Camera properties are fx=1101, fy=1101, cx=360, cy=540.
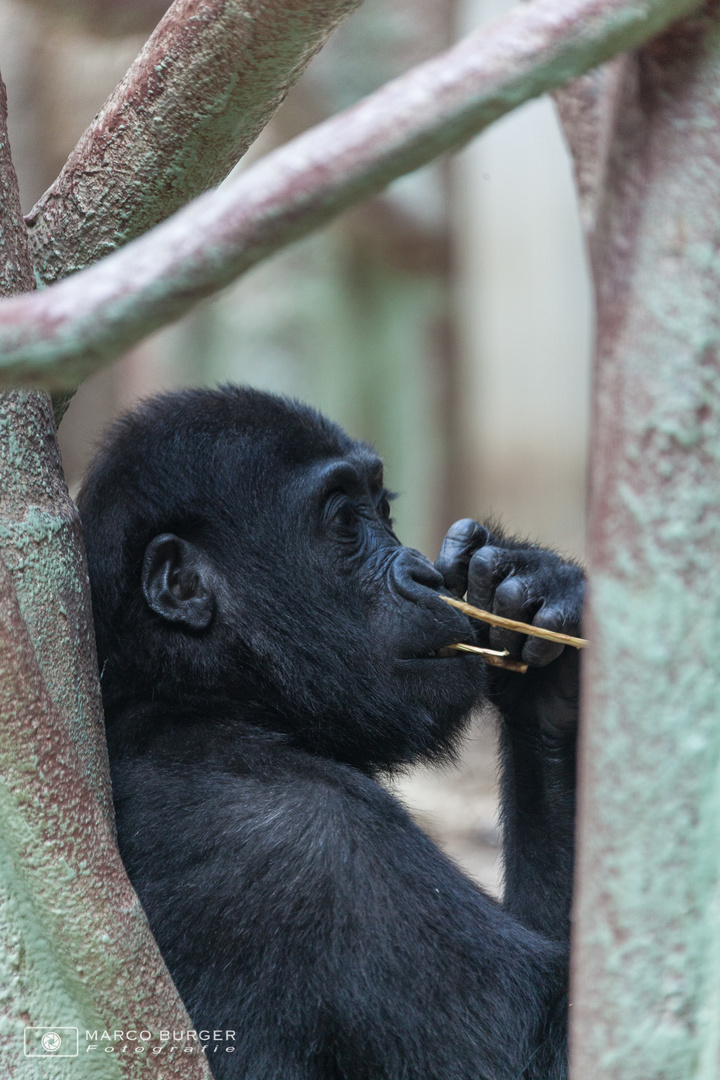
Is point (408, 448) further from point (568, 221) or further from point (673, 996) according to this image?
point (673, 996)

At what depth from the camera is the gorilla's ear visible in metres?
2.32

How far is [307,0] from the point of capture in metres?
1.94

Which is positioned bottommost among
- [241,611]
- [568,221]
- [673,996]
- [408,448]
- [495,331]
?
[673,996]

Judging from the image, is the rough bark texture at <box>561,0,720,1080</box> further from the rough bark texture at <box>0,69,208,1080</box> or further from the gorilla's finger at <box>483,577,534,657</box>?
the gorilla's finger at <box>483,577,534,657</box>

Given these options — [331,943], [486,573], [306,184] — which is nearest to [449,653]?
[486,573]

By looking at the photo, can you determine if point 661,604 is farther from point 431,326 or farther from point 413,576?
point 431,326

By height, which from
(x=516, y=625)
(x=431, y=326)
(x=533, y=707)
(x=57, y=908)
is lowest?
(x=57, y=908)

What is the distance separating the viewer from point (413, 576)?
100 inches

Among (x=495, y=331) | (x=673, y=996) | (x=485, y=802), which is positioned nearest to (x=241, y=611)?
(x=673, y=996)

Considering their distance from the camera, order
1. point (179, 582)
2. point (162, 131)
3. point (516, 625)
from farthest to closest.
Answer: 1. point (516, 625)
2. point (179, 582)
3. point (162, 131)

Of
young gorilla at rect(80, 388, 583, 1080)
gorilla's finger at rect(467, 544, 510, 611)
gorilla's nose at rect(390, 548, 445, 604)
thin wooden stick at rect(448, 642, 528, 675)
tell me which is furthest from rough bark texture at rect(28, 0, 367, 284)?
thin wooden stick at rect(448, 642, 528, 675)

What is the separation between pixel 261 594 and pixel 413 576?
0.37 meters

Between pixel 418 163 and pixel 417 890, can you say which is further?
pixel 417 890

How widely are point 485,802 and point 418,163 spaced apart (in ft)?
19.6
